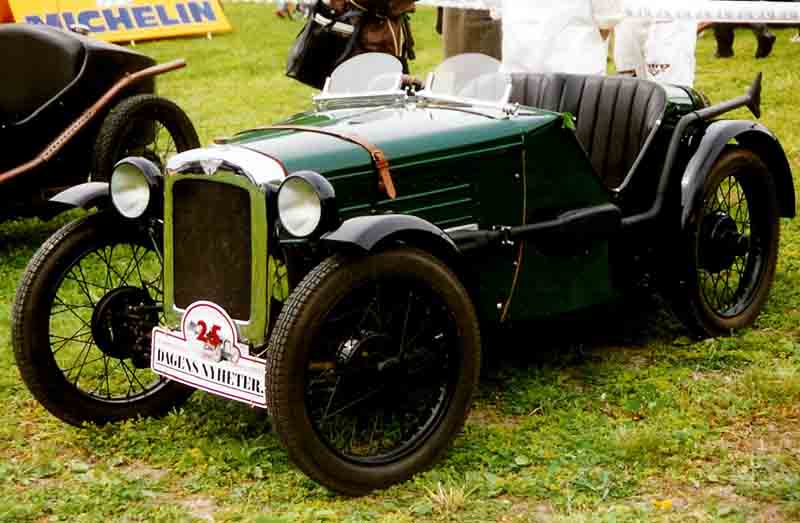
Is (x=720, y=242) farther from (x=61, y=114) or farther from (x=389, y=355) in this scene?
(x=61, y=114)

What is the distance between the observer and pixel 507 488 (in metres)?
3.53

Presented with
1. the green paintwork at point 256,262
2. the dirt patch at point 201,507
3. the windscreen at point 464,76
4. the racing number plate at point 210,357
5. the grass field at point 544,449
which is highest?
the windscreen at point 464,76

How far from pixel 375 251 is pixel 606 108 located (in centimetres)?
176

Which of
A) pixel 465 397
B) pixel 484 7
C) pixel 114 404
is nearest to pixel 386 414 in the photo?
pixel 465 397

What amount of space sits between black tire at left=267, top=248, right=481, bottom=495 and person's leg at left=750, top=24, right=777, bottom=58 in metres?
10.0

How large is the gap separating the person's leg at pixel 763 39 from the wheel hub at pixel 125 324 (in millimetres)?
10171

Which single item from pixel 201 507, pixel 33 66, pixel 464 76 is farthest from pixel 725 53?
pixel 201 507

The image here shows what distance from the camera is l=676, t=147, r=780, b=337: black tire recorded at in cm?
461

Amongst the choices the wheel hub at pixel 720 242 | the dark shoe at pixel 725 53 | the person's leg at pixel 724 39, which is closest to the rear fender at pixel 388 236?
the wheel hub at pixel 720 242

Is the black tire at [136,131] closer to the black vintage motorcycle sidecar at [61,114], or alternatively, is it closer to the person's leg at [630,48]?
the black vintage motorcycle sidecar at [61,114]

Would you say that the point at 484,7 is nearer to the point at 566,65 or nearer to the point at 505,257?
the point at 566,65

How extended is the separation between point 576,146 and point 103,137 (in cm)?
300

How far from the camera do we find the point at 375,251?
135 inches

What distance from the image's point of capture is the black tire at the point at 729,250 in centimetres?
461
